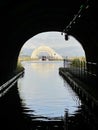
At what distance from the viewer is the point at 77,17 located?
2475 cm

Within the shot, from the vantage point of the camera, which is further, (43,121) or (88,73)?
(88,73)

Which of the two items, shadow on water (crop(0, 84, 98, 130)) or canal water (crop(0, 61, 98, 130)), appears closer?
shadow on water (crop(0, 84, 98, 130))

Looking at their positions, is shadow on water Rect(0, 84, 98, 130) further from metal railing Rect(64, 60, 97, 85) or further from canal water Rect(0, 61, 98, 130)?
metal railing Rect(64, 60, 97, 85)

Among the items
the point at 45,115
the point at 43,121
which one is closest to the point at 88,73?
the point at 45,115

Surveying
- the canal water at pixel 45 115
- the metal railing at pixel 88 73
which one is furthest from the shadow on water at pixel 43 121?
the metal railing at pixel 88 73

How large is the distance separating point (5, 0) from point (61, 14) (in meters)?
10.8

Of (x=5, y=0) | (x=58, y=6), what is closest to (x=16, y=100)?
(x=5, y=0)

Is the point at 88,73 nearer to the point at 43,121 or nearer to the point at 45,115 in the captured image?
the point at 45,115

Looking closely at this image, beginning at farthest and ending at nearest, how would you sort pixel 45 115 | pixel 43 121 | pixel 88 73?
pixel 88 73, pixel 45 115, pixel 43 121

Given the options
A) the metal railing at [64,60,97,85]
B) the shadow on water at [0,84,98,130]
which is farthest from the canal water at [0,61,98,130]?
the metal railing at [64,60,97,85]

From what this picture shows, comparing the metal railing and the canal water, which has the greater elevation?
the metal railing

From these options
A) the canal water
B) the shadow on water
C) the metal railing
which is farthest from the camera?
the metal railing

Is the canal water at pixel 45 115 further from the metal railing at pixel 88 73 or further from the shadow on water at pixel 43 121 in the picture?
the metal railing at pixel 88 73

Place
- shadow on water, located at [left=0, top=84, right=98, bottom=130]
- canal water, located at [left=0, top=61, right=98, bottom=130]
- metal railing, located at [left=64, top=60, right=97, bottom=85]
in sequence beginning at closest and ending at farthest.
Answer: shadow on water, located at [left=0, top=84, right=98, bottom=130]
canal water, located at [left=0, top=61, right=98, bottom=130]
metal railing, located at [left=64, top=60, right=97, bottom=85]
